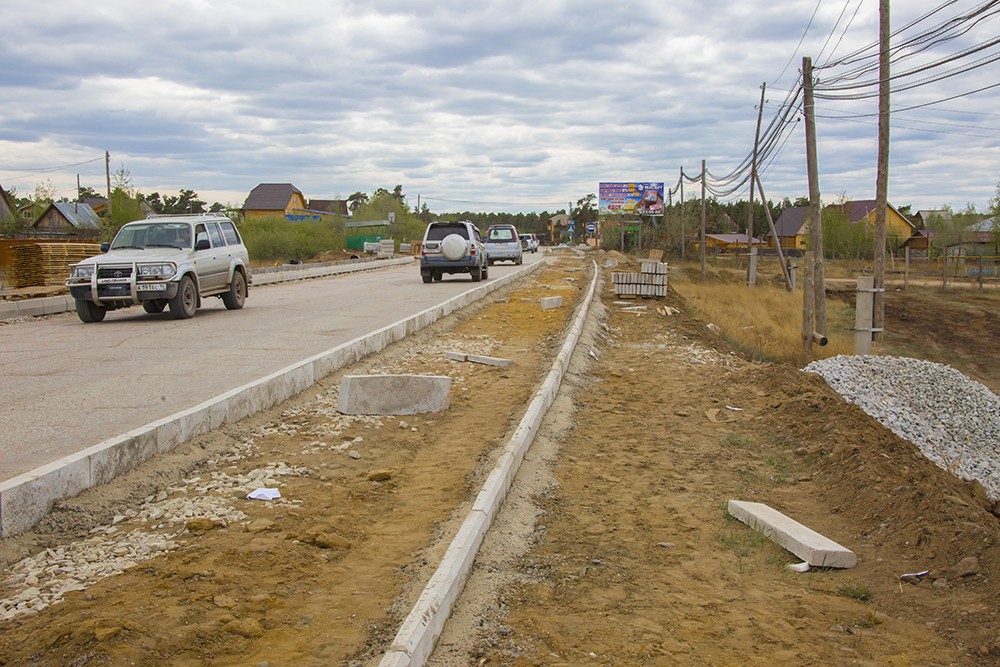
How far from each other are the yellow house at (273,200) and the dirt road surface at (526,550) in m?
104

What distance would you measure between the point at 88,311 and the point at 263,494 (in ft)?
39.5

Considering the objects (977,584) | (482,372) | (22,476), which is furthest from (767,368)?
(22,476)

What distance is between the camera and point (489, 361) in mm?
12562

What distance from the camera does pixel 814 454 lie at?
27.7ft

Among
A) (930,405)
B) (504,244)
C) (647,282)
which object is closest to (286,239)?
(504,244)

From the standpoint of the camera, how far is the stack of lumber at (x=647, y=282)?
2448 cm

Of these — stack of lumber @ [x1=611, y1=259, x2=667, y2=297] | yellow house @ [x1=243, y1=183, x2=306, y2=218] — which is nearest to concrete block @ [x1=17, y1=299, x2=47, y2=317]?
stack of lumber @ [x1=611, y1=259, x2=667, y2=297]

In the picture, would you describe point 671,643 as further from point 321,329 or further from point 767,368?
point 321,329

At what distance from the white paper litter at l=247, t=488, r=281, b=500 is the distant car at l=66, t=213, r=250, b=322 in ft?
36.8

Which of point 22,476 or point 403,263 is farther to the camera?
point 403,263

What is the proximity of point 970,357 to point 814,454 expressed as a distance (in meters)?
23.7

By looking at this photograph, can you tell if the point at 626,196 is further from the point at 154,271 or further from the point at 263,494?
the point at 263,494

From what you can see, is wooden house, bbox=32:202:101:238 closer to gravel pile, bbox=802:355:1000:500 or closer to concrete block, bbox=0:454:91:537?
gravel pile, bbox=802:355:1000:500

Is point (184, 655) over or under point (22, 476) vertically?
under
